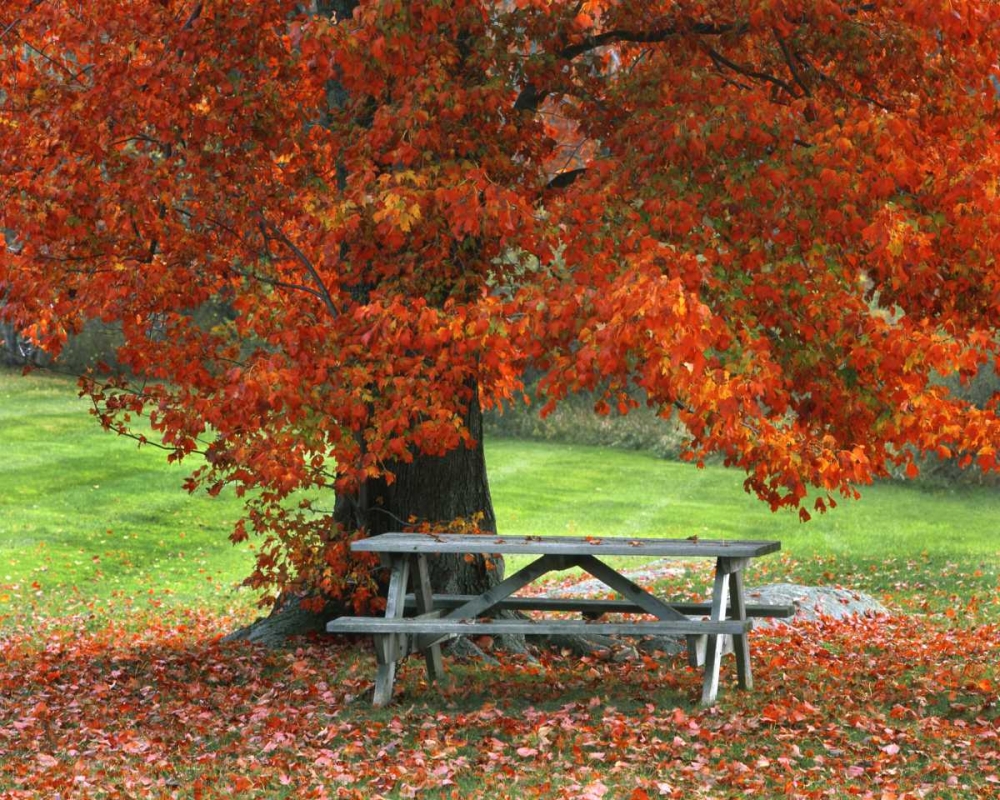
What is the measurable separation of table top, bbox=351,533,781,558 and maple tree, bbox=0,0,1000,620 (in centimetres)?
54

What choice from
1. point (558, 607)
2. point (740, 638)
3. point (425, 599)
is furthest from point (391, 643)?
point (740, 638)

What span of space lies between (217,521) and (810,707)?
18.7 meters

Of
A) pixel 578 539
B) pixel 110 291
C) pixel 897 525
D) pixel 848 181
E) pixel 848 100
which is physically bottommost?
pixel 897 525

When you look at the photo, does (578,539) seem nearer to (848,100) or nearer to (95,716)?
(95,716)

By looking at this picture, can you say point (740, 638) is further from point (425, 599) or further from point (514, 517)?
point (514, 517)

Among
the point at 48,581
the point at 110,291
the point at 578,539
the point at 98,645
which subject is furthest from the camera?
the point at 48,581

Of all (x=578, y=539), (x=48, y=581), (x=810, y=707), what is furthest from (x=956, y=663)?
(x=48, y=581)

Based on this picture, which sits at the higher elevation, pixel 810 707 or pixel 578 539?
pixel 578 539

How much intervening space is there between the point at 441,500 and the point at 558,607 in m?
1.82

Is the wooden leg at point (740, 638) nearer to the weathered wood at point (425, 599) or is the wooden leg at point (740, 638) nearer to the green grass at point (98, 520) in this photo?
the weathered wood at point (425, 599)

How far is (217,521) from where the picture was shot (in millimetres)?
25000

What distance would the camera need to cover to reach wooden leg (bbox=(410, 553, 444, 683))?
880 cm

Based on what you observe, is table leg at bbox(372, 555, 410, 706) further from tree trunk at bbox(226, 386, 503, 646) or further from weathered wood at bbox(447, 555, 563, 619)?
tree trunk at bbox(226, 386, 503, 646)

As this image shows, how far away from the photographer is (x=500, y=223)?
8.18m
